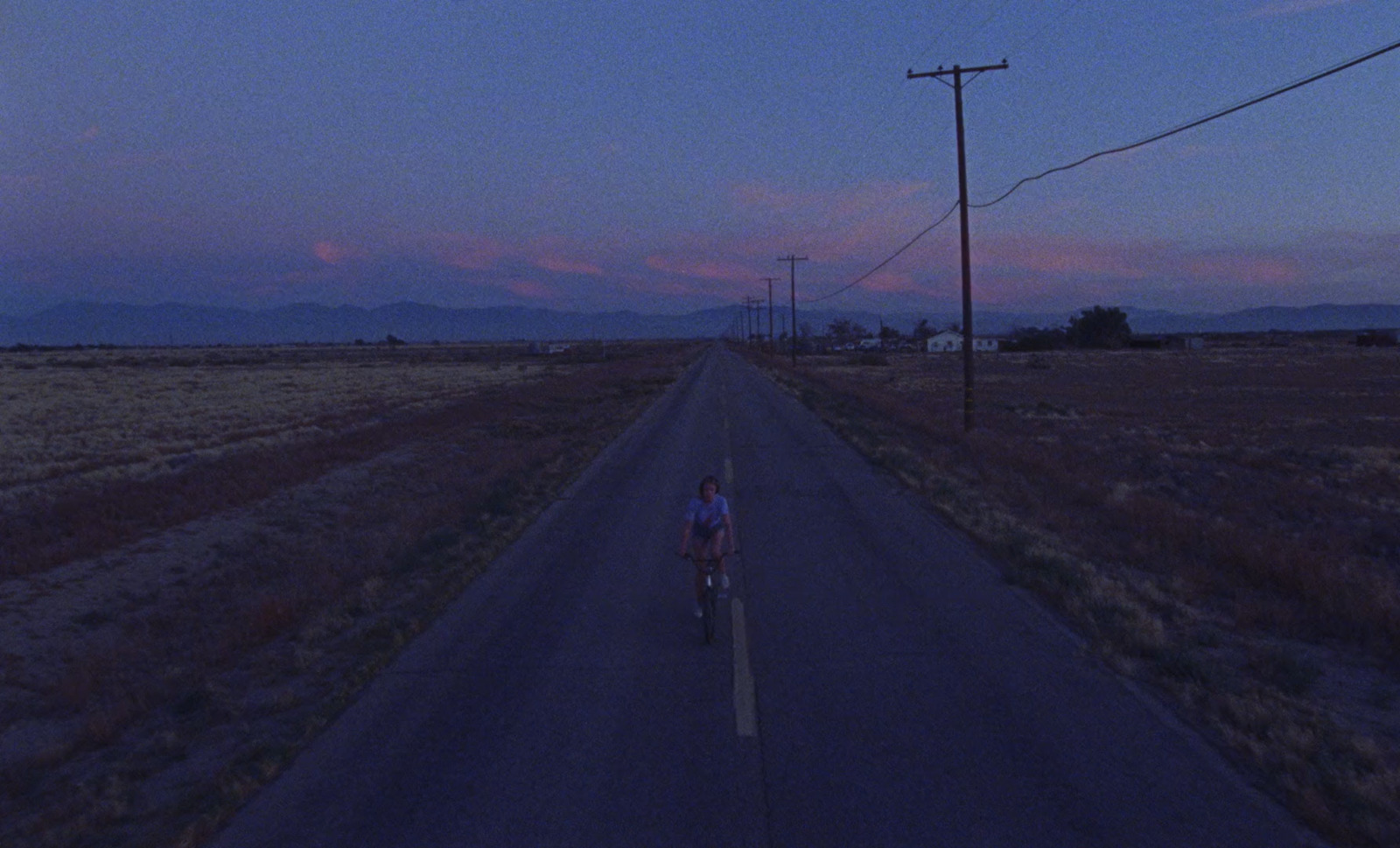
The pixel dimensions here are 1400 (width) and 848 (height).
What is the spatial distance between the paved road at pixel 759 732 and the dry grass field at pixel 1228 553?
0.50m

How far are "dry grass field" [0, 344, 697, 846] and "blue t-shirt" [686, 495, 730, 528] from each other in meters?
2.75

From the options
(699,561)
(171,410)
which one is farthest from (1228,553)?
(171,410)

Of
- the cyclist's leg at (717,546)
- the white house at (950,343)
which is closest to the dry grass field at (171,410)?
the cyclist's leg at (717,546)

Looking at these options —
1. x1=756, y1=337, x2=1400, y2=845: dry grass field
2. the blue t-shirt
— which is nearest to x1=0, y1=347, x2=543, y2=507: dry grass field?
the blue t-shirt

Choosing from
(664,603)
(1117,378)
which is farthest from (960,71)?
(1117,378)

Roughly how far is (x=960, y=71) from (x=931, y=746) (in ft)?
82.7

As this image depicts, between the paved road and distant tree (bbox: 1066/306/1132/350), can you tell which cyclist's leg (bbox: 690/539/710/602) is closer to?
the paved road

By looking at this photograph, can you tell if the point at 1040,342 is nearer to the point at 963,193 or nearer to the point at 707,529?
the point at 963,193

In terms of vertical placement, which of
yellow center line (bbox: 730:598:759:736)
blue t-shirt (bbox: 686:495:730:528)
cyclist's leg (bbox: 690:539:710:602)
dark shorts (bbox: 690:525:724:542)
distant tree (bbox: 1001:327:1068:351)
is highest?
distant tree (bbox: 1001:327:1068:351)

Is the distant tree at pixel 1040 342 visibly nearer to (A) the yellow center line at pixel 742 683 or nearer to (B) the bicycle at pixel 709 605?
(A) the yellow center line at pixel 742 683

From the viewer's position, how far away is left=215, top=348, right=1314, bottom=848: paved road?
5.70 meters

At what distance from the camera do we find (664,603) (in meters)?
10.7

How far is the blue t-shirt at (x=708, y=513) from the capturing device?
9.79 metres

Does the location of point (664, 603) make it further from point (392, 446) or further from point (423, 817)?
point (392, 446)
